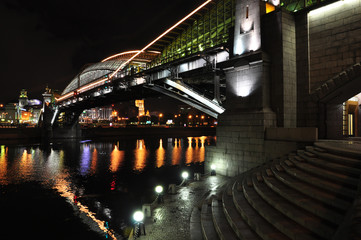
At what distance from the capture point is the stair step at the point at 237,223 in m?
6.02

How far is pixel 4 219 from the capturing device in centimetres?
1208

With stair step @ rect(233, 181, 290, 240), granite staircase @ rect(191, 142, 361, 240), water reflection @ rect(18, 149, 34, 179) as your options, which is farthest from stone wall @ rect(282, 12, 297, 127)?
water reflection @ rect(18, 149, 34, 179)

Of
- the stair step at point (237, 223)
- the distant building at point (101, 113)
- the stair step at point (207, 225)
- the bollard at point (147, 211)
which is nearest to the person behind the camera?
the stair step at point (237, 223)

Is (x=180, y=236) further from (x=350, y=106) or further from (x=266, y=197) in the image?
(x=350, y=106)

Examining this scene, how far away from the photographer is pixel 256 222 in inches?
245

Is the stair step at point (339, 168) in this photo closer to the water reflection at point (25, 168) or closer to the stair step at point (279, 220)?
the stair step at point (279, 220)

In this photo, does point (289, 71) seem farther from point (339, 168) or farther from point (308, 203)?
point (308, 203)

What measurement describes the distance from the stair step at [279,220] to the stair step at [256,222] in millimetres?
100

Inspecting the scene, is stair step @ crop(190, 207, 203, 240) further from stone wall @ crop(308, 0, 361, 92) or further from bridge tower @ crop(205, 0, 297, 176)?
stone wall @ crop(308, 0, 361, 92)

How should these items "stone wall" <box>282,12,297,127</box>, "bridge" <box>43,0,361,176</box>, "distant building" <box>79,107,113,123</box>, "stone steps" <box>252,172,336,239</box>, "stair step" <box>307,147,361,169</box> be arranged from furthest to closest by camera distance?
"distant building" <box>79,107,113,123</box> → "stone wall" <box>282,12,297,127</box> → "bridge" <box>43,0,361,176</box> → "stair step" <box>307,147,361,169</box> → "stone steps" <box>252,172,336,239</box>

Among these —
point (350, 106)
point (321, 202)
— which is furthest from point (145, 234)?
point (350, 106)

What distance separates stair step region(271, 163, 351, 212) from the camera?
17.4ft

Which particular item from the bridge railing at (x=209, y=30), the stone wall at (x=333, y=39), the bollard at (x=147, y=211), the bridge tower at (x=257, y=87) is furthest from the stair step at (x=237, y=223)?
the bridge railing at (x=209, y=30)

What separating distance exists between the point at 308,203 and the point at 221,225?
8.11ft
